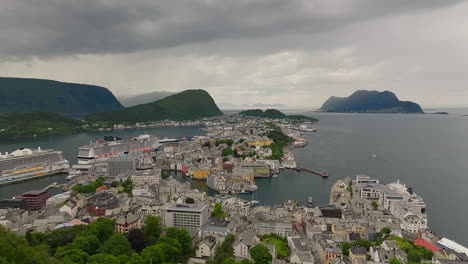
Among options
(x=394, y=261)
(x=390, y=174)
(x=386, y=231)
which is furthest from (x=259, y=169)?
(x=394, y=261)

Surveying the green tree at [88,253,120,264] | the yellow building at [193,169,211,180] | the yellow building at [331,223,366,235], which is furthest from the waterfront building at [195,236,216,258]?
the yellow building at [193,169,211,180]

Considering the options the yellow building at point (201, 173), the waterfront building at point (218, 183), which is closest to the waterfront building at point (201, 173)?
the yellow building at point (201, 173)

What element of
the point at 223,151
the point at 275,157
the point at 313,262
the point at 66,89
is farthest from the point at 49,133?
the point at 66,89

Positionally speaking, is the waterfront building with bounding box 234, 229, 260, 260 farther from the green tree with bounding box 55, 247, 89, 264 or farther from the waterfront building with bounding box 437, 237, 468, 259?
the waterfront building with bounding box 437, 237, 468, 259

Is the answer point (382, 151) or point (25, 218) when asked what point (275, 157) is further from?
point (25, 218)

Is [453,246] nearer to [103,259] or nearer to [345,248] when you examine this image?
[345,248]

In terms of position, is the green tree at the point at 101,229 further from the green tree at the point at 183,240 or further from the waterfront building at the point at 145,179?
the waterfront building at the point at 145,179
